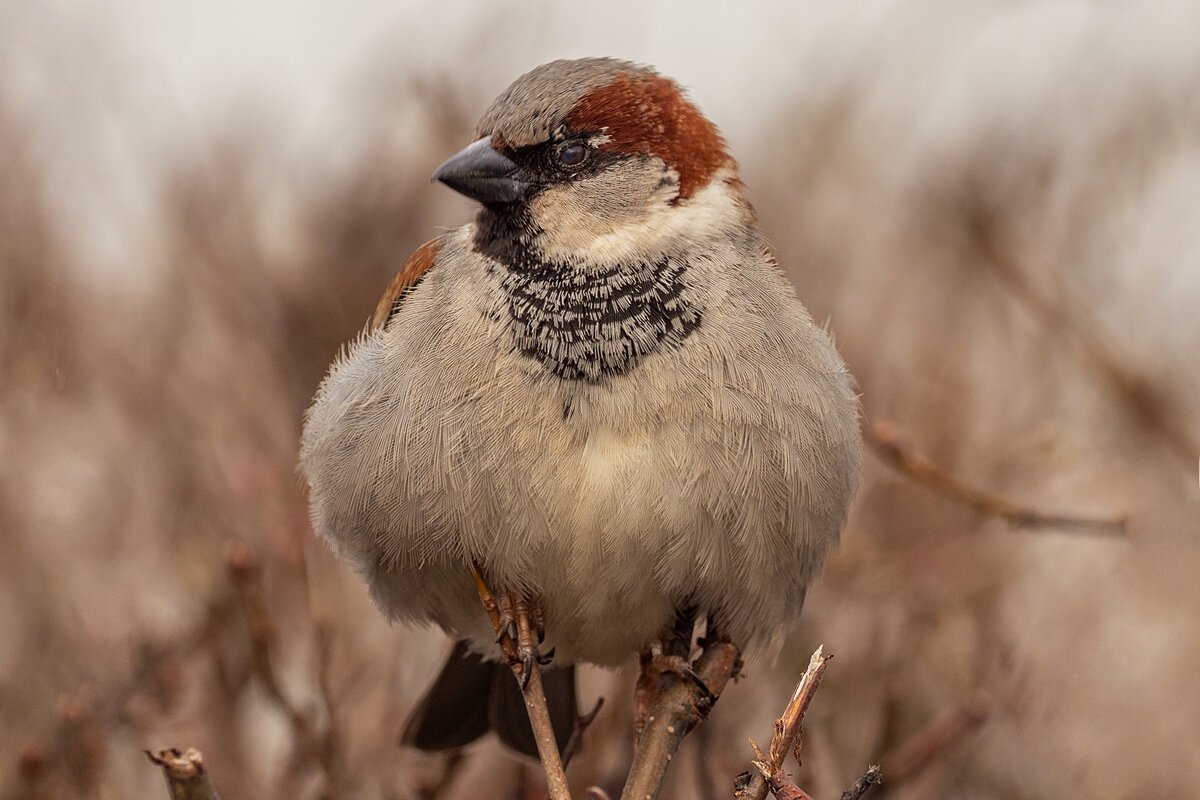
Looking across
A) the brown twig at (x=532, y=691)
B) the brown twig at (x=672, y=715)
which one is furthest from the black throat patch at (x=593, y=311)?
the brown twig at (x=672, y=715)

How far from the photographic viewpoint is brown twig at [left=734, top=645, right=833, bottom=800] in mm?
1506

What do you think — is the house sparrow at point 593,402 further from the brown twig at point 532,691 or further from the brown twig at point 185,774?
the brown twig at point 185,774

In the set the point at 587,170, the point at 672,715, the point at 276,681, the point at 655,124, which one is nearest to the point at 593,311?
the point at 587,170

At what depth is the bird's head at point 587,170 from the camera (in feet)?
8.10

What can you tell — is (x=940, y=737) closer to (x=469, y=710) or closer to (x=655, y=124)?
(x=469, y=710)

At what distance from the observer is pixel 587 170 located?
2.53 metres

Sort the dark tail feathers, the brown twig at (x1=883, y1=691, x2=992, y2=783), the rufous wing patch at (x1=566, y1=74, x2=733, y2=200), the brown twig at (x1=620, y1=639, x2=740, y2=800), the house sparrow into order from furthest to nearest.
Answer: the dark tail feathers, the rufous wing patch at (x1=566, y1=74, x2=733, y2=200), the brown twig at (x1=883, y1=691, x2=992, y2=783), the house sparrow, the brown twig at (x1=620, y1=639, x2=740, y2=800)

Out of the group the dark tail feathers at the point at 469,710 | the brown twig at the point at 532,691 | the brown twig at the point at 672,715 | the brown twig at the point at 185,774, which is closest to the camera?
the brown twig at the point at 185,774

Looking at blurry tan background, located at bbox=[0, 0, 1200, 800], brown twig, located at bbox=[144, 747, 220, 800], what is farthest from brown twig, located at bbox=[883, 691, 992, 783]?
brown twig, located at bbox=[144, 747, 220, 800]

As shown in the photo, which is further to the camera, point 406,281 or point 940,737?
point 406,281

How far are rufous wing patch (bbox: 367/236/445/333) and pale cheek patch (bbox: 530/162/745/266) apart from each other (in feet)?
0.83

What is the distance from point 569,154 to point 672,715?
99cm

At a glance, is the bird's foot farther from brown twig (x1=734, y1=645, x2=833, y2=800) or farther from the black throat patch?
brown twig (x1=734, y1=645, x2=833, y2=800)

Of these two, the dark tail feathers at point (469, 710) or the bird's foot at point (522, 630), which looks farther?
the dark tail feathers at point (469, 710)
